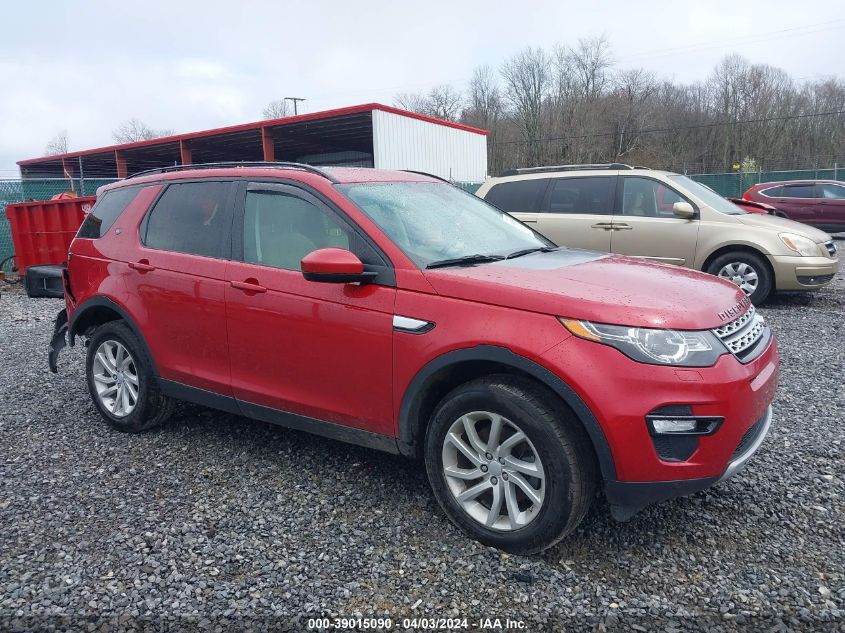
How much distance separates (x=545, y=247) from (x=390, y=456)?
5.21 ft

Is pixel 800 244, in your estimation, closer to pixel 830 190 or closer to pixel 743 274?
pixel 743 274

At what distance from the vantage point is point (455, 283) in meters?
3.02

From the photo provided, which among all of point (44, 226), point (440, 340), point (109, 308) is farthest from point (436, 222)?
point (44, 226)

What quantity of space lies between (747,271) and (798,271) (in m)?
0.57

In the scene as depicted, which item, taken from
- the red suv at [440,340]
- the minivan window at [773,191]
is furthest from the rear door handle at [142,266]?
the minivan window at [773,191]

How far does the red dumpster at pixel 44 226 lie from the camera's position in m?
12.3

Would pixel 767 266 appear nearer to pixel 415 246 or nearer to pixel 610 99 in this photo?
pixel 415 246

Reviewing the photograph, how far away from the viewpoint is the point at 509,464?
2873 mm

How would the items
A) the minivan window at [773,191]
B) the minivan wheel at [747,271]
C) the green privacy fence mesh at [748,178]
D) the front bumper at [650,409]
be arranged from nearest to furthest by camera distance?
the front bumper at [650,409] < the minivan wheel at [747,271] < the minivan window at [773,191] < the green privacy fence mesh at [748,178]

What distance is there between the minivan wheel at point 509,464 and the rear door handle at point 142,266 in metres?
2.25

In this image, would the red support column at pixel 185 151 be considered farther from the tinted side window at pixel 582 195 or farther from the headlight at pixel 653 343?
the headlight at pixel 653 343

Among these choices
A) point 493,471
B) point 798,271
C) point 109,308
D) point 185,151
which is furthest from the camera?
point 185,151

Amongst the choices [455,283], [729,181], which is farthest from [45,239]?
[729,181]

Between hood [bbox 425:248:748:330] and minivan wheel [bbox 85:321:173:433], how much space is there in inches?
91.6
